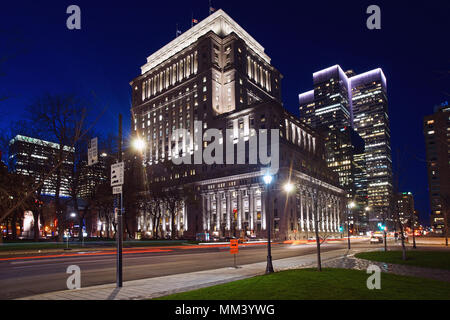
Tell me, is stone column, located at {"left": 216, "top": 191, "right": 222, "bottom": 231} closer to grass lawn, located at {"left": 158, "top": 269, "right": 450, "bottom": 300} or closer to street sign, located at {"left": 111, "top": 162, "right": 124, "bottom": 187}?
grass lawn, located at {"left": 158, "top": 269, "right": 450, "bottom": 300}

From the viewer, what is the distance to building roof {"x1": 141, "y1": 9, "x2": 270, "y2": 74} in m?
135

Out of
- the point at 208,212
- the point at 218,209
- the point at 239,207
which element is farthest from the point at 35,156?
the point at 208,212

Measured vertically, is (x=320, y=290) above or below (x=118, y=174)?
below

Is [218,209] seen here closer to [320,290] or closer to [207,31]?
[207,31]

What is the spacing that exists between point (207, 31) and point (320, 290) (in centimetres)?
13724

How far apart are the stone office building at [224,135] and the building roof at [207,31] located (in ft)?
1.27

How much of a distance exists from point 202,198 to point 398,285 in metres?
101

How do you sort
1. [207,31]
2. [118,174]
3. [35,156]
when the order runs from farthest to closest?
[207,31], [35,156], [118,174]

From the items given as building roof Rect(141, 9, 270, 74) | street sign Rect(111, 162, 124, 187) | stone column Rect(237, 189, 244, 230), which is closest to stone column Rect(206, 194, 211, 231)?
stone column Rect(237, 189, 244, 230)

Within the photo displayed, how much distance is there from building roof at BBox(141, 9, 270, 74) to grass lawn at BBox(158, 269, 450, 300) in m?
133

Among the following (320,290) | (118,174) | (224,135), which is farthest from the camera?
(224,135)

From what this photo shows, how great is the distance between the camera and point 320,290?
10234mm

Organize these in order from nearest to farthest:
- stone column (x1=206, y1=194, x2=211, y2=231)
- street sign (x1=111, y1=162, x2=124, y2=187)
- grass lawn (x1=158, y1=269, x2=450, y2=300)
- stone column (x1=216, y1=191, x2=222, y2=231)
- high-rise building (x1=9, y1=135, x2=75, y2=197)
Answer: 1. grass lawn (x1=158, y1=269, x2=450, y2=300)
2. street sign (x1=111, y1=162, x2=124, y2=187)
3. high-rise building (x1=9, y1=135, x2=75, y2=197)
4. stone column (x1=216, y1=191, x2=222, y2=231)
5. stone column (x1=206, y1=194, x2=211, y2=231)

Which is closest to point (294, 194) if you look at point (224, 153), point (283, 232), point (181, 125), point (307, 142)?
point (283, 232)
